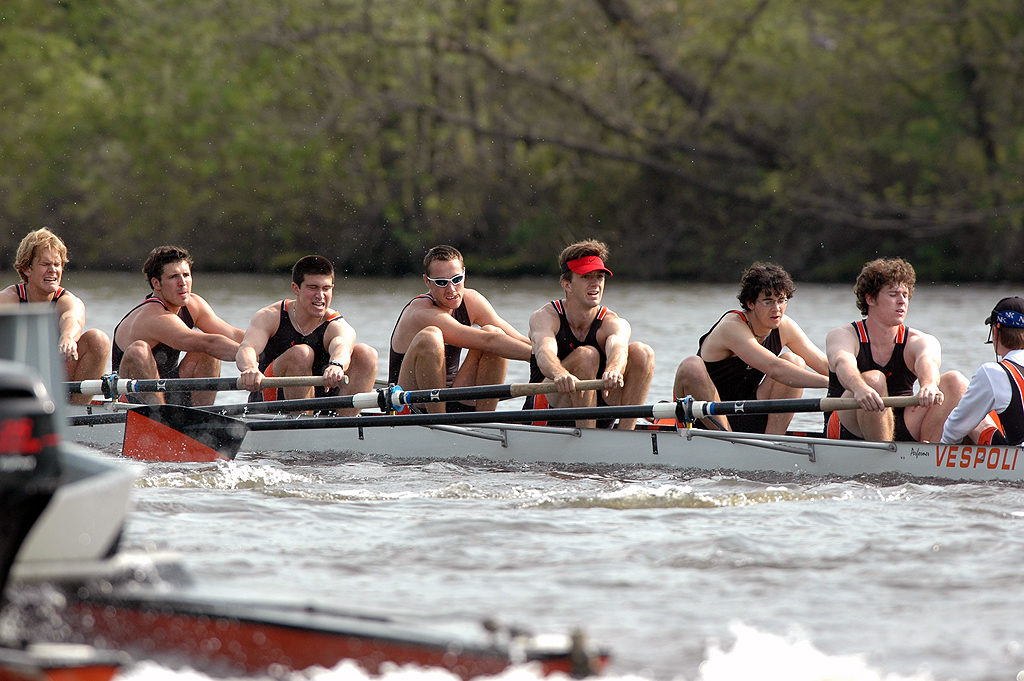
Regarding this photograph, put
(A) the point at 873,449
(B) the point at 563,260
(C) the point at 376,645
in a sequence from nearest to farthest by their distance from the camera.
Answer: (C) the point at 376,645, (A) the point at 873,449, (B) the point at 563,260

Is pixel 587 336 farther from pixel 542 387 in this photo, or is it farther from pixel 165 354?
pixel 165 354

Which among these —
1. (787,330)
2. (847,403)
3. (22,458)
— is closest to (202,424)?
(787,330)

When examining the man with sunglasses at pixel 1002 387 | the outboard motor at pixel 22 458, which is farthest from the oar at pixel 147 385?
the outboard motor at pixel 22 458

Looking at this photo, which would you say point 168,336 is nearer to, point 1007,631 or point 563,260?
point 563,260

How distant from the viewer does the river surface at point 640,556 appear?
4242 mm

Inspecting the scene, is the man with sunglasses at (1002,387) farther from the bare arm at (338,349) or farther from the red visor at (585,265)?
the bare arm at (338,349)

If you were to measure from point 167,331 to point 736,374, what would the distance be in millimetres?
3770

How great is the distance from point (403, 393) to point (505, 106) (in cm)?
2068

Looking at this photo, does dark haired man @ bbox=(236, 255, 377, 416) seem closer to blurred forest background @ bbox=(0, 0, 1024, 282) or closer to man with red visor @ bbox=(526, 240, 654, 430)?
man with red visor @ bbox=(526, 240, 654, 430)

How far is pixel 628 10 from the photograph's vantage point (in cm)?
2705

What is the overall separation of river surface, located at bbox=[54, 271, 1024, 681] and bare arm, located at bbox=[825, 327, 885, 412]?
457 millimetres

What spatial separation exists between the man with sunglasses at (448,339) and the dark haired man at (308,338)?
A: 0.26m

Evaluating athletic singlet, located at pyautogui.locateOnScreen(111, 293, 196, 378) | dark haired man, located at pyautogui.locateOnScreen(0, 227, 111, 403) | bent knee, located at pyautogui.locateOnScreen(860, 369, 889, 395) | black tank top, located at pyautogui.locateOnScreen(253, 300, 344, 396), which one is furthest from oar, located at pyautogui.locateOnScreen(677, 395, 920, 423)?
dark haired man, located at pyautogui.locateOnScreen(0, 227, 111, 403)

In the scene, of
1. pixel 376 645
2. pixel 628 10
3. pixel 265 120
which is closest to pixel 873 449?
pixel 376 645
